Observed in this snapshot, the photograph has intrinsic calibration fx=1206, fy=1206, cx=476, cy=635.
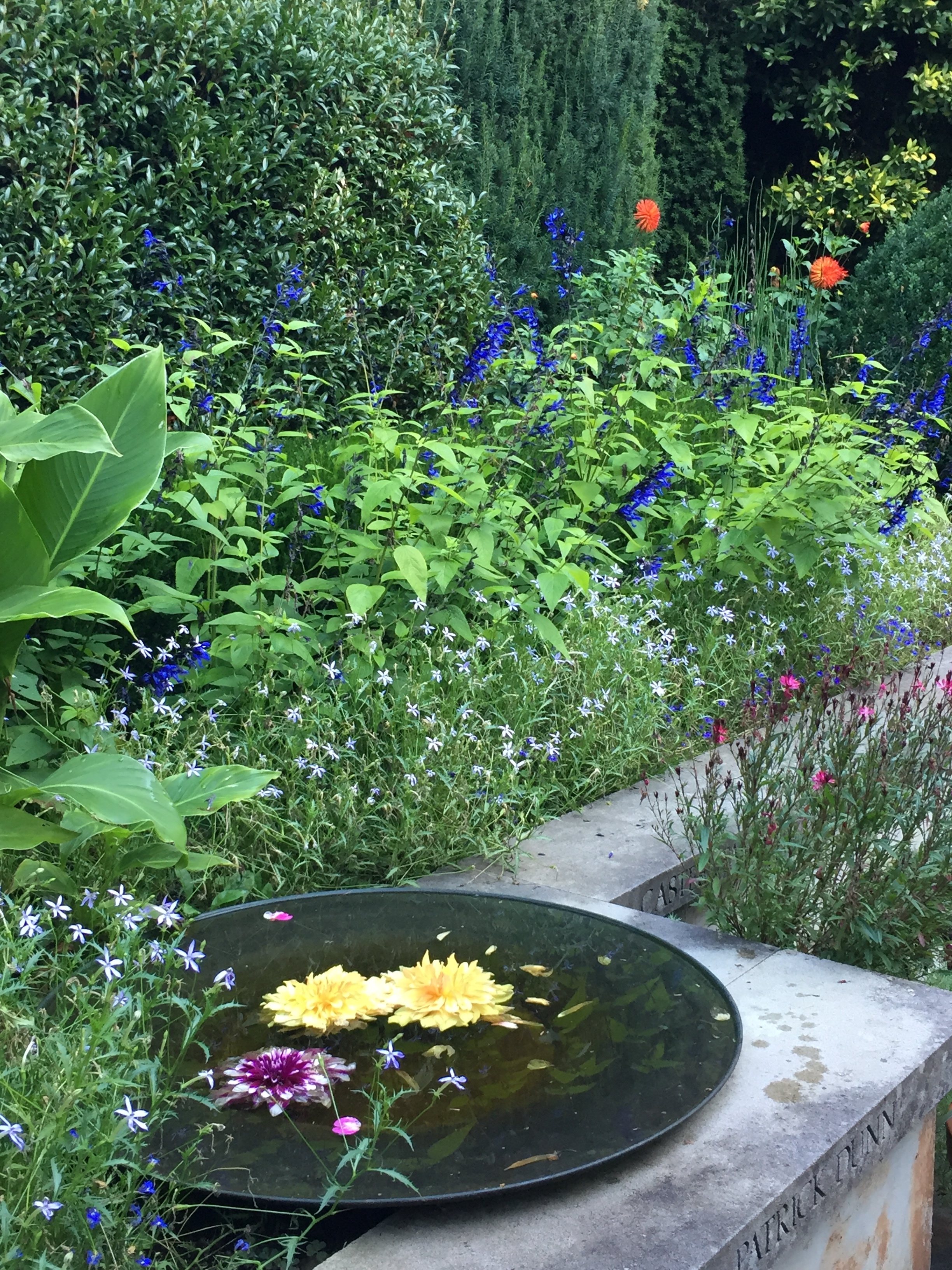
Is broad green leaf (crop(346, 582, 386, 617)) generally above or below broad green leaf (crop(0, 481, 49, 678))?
below

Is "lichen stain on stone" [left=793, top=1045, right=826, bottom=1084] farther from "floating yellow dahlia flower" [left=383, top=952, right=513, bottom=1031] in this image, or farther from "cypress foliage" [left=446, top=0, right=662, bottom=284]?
"cypress foliage" [left=446, top=0, right=662, bottom=284]

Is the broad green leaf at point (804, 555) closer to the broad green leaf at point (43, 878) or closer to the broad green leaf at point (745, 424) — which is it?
the broad green leaf at point (745, 424)

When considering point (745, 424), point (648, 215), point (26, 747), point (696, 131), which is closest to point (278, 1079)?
point (26, 747)

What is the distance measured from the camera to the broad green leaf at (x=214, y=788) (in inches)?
99.3

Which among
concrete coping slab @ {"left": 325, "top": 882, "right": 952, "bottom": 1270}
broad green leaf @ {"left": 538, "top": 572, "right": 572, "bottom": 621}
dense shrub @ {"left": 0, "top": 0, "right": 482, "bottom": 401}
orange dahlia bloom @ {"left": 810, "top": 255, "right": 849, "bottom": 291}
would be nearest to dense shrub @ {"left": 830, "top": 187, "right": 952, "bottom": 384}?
orange dahlia bloom @ {"left": 810, "top": 255, "right": 849, "bottom": 291}

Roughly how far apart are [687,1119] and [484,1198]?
37 centimetres

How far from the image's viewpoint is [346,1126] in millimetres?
1839

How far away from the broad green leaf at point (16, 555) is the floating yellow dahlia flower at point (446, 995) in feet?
3.86

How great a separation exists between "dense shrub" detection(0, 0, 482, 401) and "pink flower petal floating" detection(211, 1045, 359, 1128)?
10.1 ft

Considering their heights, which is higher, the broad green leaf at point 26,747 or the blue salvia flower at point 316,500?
the blue salvia flower at point 316,500

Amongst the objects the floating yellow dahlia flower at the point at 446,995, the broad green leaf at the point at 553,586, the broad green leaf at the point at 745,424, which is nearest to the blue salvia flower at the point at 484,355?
the broad green leaf at the point at 745,424

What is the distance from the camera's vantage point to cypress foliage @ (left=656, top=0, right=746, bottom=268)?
10.0 meters

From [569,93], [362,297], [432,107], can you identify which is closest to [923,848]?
[362,297]

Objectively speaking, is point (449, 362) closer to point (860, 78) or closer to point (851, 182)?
point (851, 182)
